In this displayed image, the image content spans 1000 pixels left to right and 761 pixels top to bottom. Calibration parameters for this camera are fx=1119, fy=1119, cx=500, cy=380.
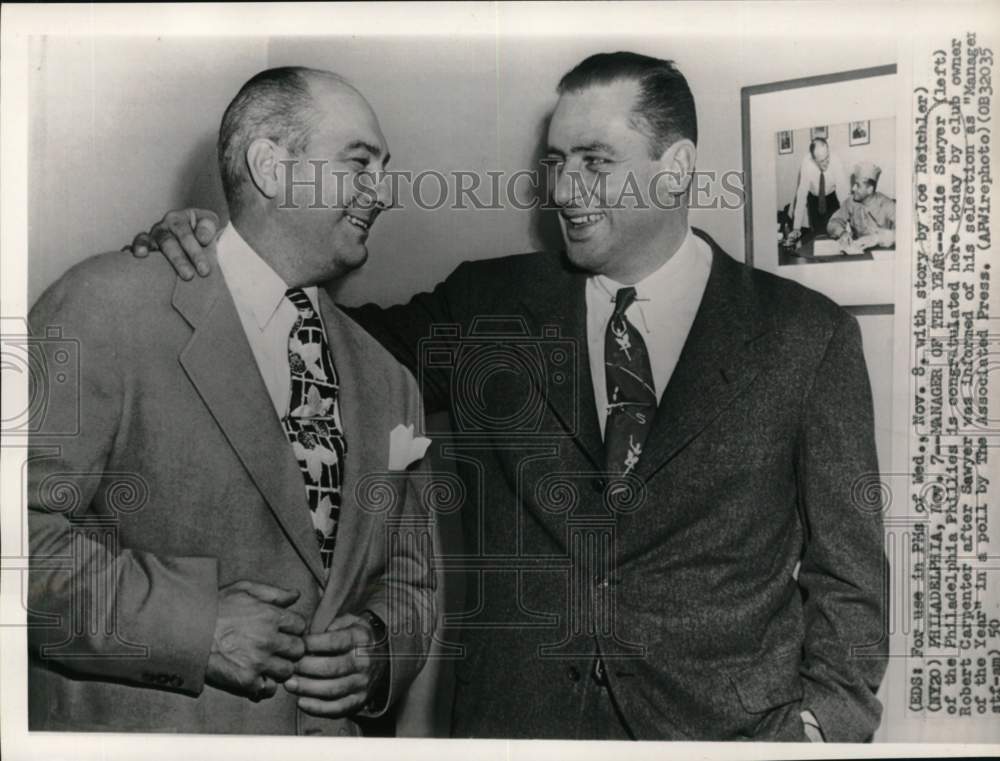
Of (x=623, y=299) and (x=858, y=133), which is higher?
(x=858, y=133)

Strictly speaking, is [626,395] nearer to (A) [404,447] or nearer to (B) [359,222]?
(A) [404,447]

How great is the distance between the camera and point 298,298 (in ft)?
8.55

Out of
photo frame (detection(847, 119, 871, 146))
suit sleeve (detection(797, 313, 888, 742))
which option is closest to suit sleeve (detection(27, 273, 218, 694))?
suit sleeve (detection(797, 313, 888, 742))

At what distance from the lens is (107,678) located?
2615 millimetres

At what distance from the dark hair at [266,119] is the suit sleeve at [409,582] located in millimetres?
620

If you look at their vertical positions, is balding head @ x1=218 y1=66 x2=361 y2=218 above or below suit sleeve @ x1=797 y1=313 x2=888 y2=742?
above

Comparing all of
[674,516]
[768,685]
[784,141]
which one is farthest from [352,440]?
[784,141]

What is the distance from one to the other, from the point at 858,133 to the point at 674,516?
3.23ft

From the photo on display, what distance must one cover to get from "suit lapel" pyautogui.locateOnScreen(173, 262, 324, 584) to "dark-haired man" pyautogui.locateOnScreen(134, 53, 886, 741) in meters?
0.15

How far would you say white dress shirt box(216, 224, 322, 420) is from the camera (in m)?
2.58

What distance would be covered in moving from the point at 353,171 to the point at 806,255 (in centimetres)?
107

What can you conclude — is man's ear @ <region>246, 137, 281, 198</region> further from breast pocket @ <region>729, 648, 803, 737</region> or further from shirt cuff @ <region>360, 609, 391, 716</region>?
breast pocket @ <region>729, 648, 803, 737</region>

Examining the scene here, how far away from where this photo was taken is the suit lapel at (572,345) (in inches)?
101

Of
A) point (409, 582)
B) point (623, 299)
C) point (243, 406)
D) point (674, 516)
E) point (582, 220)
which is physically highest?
point (582, 220)
